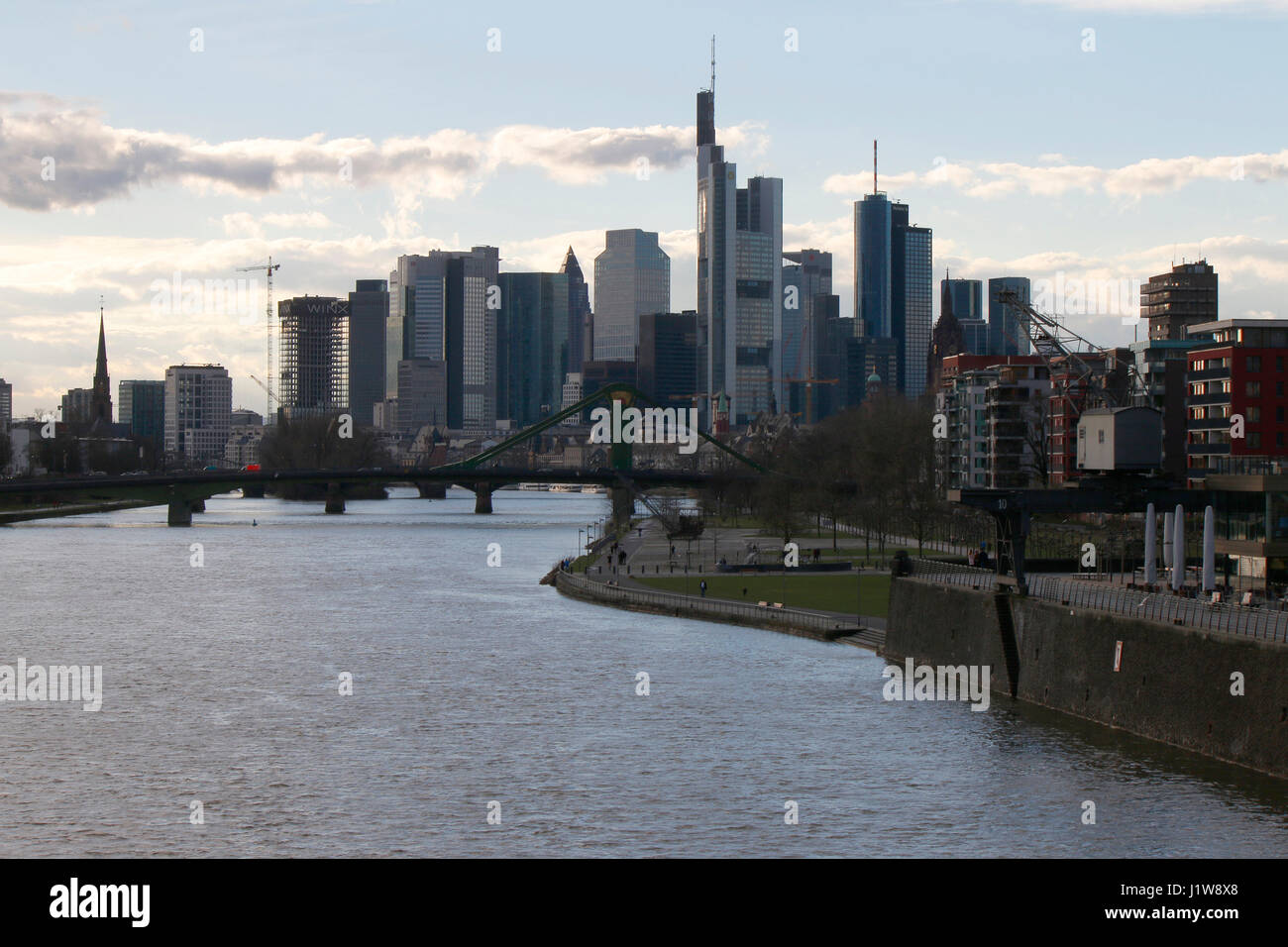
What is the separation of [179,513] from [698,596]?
80243 mm

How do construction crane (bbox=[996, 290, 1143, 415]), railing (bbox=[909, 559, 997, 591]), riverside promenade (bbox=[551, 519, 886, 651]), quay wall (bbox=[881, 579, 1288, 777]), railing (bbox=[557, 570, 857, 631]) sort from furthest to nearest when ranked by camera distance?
construction crane (bbox=[996, 290, 1143, 415])
railing (bbox=[557, 570, 857, 631])
riverside promenade (bbox=[551, 519, 886, 651])
railing (bbox=[909, 559, 997, 591])
quay wall (bbox=[881, 579, 1288, 777])

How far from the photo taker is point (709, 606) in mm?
58281

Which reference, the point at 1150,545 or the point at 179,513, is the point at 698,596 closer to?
the point at 1150,545

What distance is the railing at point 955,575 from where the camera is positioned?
42188 millimetres

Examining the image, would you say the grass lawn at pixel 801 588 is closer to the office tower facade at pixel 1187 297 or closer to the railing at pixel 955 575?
the railing at pixel 955 575

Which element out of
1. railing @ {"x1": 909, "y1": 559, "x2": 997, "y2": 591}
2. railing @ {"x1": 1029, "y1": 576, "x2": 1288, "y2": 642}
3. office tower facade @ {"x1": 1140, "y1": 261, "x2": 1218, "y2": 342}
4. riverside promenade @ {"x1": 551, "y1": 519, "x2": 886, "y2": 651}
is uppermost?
office tower facade @ {"x1": 1140, "y1": 261, "x2": 1218, "y2": 342}

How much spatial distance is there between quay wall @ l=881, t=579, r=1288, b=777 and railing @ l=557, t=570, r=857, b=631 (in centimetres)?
665

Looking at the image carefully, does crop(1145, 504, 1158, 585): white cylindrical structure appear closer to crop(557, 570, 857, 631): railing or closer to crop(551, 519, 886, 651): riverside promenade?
crop(551, 519, 886, 651): riverside promenade

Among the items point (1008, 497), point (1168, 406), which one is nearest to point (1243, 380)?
point (1168, 406)

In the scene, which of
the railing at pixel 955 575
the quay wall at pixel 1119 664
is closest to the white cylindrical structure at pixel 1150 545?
the quay wall at pixel 1119 664

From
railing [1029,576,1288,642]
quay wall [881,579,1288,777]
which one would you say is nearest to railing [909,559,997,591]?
quay wall [881,579,1288,777]

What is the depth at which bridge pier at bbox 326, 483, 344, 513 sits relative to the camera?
158625 mm

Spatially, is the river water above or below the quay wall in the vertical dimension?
below

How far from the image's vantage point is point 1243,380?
230 ft
